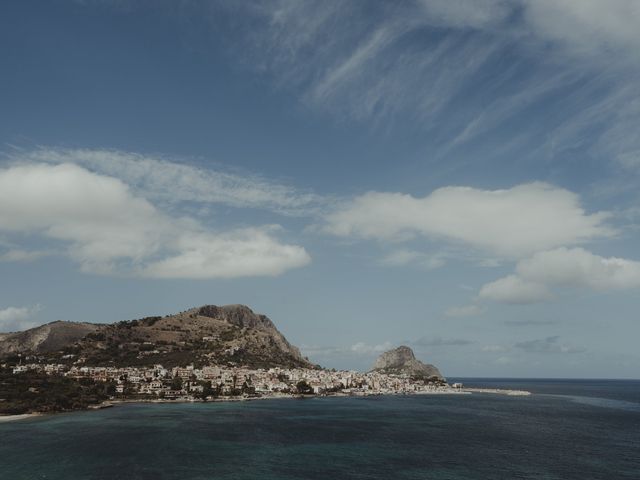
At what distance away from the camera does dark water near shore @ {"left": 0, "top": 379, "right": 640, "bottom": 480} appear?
68.6m

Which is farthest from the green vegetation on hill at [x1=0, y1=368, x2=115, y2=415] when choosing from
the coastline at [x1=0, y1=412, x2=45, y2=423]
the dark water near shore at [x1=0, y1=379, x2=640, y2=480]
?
the dark water near shore at [x1=0, y1=379, x2=640, y2=480]

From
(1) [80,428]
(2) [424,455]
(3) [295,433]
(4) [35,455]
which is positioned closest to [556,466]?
(2) [424,455]

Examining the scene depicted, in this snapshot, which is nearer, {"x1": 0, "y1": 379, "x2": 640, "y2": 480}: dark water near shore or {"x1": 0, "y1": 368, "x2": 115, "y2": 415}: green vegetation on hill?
{"x1": 0, "y1": 379, "x2": 640, "y2": 480}: dark water near shore

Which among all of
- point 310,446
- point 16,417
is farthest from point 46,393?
point 310,446

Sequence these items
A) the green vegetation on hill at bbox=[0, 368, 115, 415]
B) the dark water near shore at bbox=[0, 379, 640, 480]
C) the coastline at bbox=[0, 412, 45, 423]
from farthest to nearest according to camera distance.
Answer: the green vegetation on hill at bbox=[0, 368, 115, 415]
the coastline at bbox=[0, 412, 45, 423]
the dark water near shore at bbox=[0, 379, 640, 480]

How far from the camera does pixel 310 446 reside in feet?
289

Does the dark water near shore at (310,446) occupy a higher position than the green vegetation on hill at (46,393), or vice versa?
the green vegetation on hill at (46,393)

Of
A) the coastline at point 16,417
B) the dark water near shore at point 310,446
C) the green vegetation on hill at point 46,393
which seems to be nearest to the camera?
the dark water near shore at point 310,446

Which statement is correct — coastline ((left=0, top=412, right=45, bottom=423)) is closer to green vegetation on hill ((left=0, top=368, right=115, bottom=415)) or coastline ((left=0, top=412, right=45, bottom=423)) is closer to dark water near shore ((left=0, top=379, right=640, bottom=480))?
green vegetation on hill ((left=0, top=368, right=115, bottom=415))

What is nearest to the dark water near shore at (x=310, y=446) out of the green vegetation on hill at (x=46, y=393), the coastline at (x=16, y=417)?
the coastline at (x=16, y=417)

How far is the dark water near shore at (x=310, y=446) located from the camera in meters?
68.6

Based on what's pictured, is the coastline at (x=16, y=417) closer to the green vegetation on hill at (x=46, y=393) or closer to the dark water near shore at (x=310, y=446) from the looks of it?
the green vegetation on hill at (x=46, y=393)

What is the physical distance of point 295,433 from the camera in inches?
4033

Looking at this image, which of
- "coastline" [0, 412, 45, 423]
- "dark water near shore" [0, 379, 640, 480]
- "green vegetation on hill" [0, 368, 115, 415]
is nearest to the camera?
"dark water near shore" [0, 379, 640, 480]
